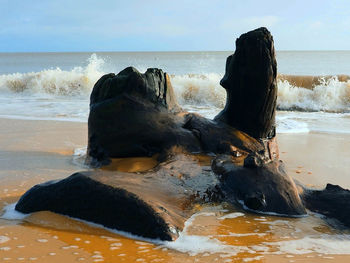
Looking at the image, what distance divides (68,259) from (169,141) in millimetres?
2022

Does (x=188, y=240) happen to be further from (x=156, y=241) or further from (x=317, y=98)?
(x=317, y=98)

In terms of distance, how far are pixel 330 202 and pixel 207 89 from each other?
13.3 m

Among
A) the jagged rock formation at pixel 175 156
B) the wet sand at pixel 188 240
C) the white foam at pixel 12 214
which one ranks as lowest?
the white foam at pixel 12 214

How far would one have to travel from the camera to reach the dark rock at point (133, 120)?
431cm

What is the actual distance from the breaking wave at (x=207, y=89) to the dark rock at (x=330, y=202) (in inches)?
453

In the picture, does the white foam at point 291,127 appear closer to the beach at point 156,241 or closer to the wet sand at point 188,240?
the beach at point 156,241

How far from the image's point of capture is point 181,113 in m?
4.72

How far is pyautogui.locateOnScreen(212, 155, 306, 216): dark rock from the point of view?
3314mm

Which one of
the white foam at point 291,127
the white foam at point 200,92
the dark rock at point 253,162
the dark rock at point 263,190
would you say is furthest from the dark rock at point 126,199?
the white foam at point 200,92

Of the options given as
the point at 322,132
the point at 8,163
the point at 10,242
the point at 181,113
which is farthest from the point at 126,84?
the point at 322,132

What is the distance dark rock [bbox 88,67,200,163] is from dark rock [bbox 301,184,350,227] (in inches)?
50.3

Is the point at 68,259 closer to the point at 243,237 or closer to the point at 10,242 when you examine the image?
the point at 10,242

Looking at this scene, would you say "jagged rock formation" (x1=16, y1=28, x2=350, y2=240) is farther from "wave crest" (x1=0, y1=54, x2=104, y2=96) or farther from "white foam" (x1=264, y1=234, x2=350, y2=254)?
"wave crest" (x1=0, y1=54, x2=104, y2=96)

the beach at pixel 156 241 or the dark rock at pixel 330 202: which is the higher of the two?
the dark rock at pixel 330 202
